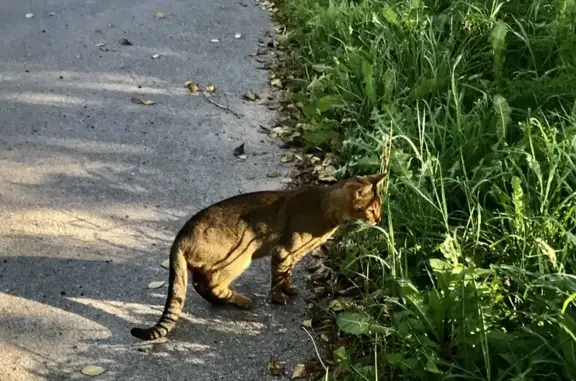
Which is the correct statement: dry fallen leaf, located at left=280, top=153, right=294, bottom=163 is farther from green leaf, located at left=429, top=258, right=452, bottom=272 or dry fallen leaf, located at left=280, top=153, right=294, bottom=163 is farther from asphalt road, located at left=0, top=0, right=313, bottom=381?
green leaf, located at left=429, top=258, right=452, bottom=272

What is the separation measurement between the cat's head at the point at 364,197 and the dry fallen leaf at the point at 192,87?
2755 mm

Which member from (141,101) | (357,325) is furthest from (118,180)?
(357,325)

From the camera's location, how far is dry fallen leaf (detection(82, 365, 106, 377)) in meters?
3.25

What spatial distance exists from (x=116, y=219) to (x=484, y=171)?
81.7 inches

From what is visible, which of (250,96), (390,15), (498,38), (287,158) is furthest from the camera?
(250,96)

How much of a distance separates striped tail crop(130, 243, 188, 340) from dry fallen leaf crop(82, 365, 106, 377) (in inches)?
8.5

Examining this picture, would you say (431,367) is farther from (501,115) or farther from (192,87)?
(192,87)

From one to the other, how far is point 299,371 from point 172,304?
647 millimetres

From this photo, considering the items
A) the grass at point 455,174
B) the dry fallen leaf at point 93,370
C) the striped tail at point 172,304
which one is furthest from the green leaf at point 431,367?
the dry fallen leaf at point 93,370

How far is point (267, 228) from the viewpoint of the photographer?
3.65 metres

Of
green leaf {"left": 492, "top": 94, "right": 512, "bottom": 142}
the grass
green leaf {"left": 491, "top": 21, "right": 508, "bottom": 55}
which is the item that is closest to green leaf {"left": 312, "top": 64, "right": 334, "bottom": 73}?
the grass

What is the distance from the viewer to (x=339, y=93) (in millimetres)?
5359

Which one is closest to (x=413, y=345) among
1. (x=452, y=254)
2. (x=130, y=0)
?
(x=452, y=254)

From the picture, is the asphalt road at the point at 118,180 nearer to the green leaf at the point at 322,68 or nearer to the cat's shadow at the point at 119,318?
the cat's shadow at the point at 119,318
